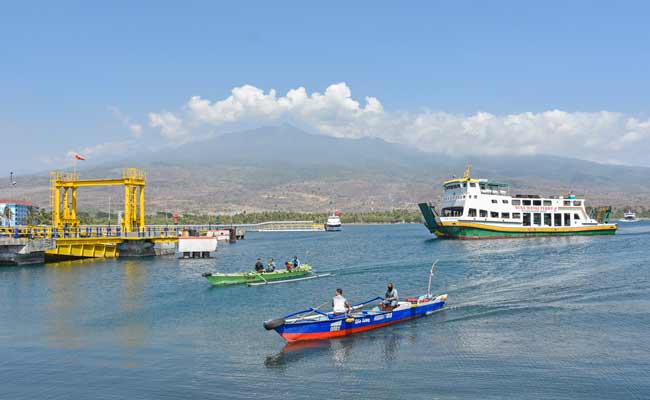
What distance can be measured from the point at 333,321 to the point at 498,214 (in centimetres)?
6048

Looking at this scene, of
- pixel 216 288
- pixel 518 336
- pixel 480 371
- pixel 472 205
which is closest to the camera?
pixel 480 371

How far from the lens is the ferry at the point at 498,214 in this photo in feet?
255

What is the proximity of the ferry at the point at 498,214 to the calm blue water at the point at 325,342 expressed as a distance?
110 ft

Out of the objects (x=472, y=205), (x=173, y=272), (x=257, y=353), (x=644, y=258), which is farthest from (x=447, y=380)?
(x=472, y=205)

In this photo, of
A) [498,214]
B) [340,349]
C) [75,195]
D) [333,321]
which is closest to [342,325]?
[333,321]

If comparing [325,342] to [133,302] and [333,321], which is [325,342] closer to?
[333,321]

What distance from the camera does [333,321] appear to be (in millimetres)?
23891

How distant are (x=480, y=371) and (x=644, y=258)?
41.1m

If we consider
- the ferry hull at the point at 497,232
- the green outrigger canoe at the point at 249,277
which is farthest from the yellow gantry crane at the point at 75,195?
the ferry hull at the point at 497,232

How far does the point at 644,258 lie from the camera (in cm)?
5247

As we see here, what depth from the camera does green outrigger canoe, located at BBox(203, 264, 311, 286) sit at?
127 ft

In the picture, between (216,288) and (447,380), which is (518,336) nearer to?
(447,380)

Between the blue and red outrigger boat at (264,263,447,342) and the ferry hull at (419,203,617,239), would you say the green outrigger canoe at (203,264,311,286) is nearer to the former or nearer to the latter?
the blue and red outrigger boat at (264,263,447,342)

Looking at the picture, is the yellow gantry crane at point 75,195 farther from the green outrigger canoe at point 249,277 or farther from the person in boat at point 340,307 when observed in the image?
the person in boat at point 340,307
